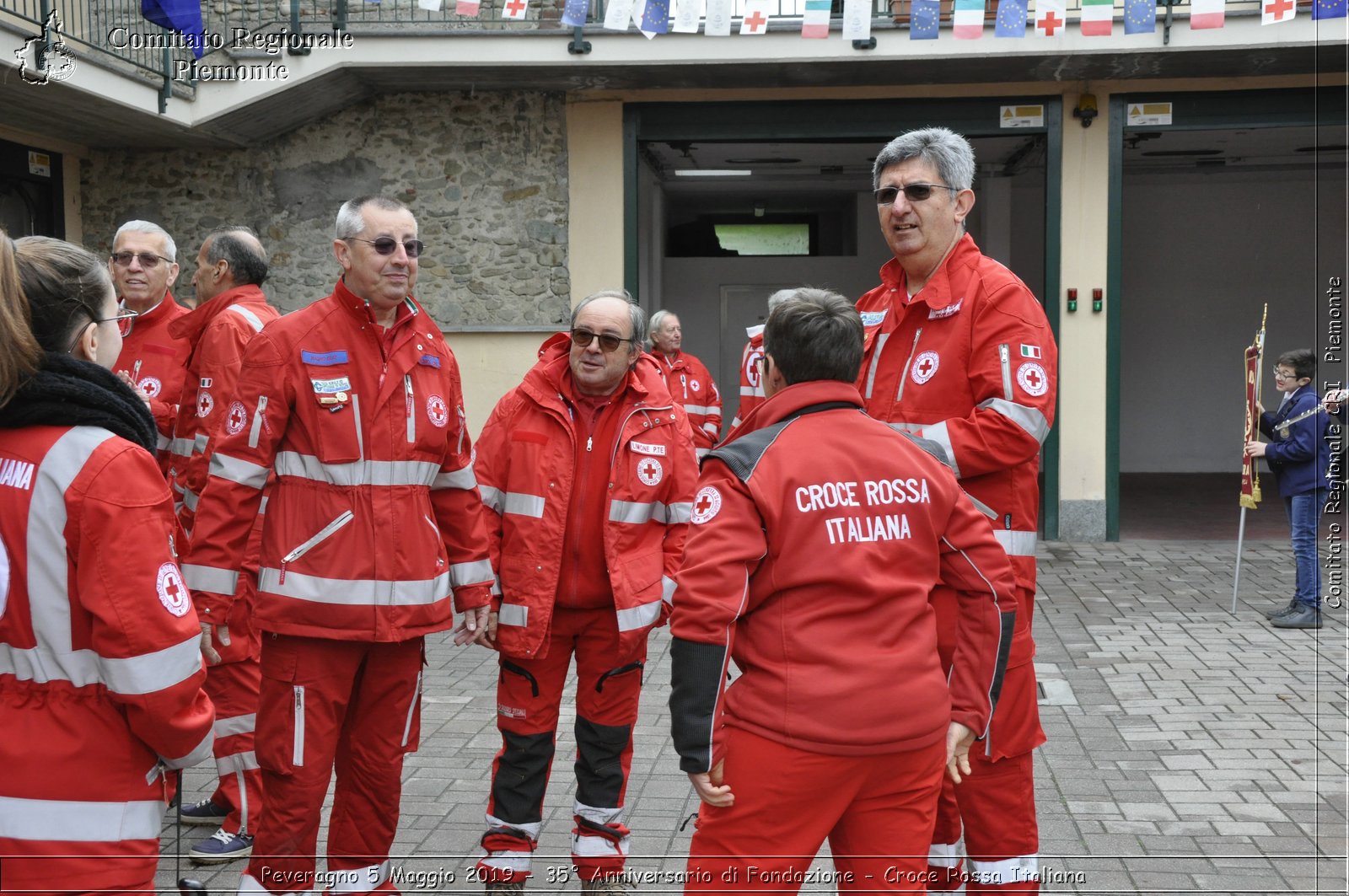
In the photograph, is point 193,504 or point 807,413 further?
point 193,504

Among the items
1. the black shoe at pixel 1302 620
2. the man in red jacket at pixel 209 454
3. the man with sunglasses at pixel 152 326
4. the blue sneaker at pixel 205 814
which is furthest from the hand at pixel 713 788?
the black shoe at pixel 1302 620

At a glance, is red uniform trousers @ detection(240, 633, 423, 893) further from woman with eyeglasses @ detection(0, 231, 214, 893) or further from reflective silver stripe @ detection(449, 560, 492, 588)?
woman with eyeglasses @ detection(0, 231, 214, 893)

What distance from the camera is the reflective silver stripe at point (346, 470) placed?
3777mm

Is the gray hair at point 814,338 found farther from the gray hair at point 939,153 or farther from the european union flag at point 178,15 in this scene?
the european union flag at point 178,15

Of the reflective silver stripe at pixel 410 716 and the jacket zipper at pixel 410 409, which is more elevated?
the jacket zipper at pixel 410 409

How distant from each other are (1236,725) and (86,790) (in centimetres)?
569

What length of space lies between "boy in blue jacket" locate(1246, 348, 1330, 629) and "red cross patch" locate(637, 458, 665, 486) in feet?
20.0

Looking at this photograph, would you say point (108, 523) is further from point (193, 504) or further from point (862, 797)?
point (193, 504)

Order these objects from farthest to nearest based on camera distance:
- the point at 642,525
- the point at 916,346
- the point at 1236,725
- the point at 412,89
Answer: the point at 412,89 < the point at 1236,725 < the point at 642,525 < the point at 916,346

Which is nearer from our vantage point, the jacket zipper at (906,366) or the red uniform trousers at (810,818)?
the red uniform trousers at (810,818)

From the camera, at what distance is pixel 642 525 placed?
4344mm

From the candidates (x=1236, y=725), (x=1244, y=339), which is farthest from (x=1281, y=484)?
(x=1244, y=339)

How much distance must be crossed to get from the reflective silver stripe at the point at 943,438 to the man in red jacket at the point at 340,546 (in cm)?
153

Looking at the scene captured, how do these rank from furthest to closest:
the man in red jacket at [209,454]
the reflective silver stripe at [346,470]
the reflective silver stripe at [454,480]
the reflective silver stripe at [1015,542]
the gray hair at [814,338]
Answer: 1. the man in red jacket at [209,454]
2. the reflective silver stripe at [454,480]
3. the reflective silver stripe at [346,470]
4. the reflective silver stripe at [1015,542]
5. the gray hair at [814,338]
